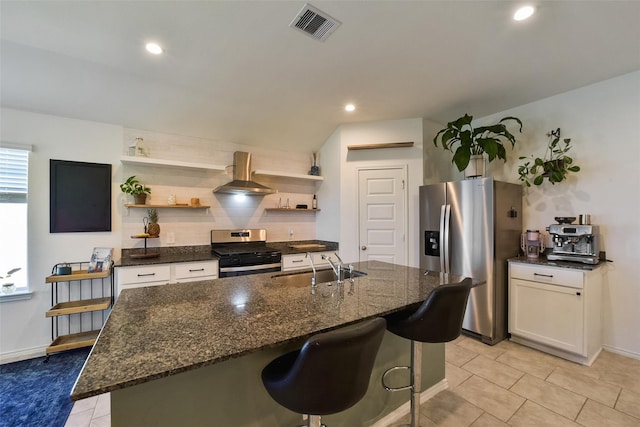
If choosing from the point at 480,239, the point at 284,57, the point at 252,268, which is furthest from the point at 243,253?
the point at 480,239

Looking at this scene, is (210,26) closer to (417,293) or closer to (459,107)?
(417,293)

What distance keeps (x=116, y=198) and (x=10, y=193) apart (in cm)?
83

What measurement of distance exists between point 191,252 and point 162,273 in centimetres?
67

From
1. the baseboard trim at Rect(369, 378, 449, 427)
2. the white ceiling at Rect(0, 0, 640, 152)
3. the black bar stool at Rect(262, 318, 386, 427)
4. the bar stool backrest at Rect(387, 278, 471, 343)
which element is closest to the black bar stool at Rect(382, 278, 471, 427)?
the bar stool backrest at Rect(387, 278, 471, 343)

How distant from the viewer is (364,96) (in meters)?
→ 3.18

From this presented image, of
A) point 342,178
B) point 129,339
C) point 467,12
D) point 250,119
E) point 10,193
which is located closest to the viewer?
point 129,339

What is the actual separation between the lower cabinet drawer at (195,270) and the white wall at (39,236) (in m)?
1.01

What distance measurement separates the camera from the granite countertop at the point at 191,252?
284 cm

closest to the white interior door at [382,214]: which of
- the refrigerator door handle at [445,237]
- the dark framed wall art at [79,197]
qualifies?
the refrigerator door handle at [445,237]

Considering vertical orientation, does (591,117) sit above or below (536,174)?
above

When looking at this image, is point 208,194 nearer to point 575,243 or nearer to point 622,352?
point 575,243

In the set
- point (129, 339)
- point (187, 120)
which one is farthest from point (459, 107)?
point (129, 339)

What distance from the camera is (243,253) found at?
3268 mm

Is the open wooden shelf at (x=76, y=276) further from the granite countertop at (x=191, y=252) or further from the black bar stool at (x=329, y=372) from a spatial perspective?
the black bar stool at (x=329, y=372)
